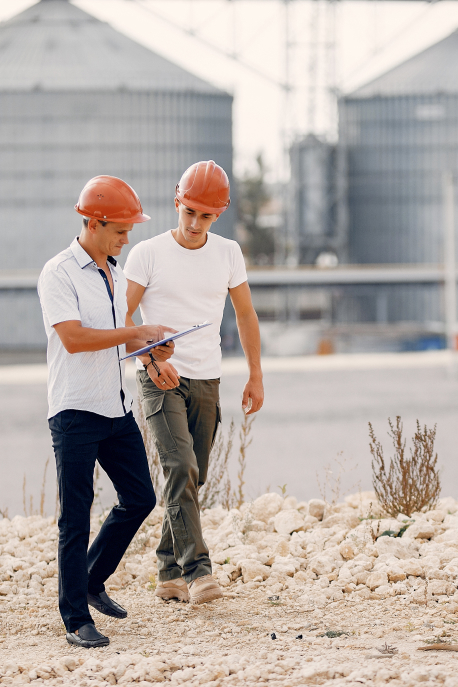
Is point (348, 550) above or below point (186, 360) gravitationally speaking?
below

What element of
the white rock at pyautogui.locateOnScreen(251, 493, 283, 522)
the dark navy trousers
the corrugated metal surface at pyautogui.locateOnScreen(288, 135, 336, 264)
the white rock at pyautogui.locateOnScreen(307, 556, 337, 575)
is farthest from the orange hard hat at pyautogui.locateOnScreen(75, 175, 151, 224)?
the corrugated metal surface at pyautogui.locateOnScreen(288, 135, 336, 264)

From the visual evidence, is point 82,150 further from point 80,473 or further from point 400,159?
point 80,473

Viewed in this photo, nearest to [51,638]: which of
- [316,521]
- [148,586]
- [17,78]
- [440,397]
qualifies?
[148,586]

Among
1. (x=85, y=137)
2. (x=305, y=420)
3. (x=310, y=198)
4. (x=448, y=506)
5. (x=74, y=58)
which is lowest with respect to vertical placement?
(x=305, y=420)

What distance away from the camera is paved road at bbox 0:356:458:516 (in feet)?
28.3

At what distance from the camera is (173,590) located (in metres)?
4.11

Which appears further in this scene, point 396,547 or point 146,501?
point 396,547

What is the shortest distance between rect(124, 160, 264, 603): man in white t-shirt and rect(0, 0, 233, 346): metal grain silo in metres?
37.3

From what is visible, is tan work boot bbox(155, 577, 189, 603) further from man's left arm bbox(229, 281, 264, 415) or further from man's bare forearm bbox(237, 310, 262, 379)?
man's bare forearm bbox(237, 310, 262, 379)

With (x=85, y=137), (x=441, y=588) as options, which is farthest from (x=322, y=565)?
(x=85, y=137)

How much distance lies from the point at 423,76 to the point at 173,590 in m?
44.7

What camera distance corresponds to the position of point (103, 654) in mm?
3373

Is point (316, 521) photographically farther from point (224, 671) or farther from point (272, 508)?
point (224, 671)

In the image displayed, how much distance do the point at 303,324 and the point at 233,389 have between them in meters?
25.3
